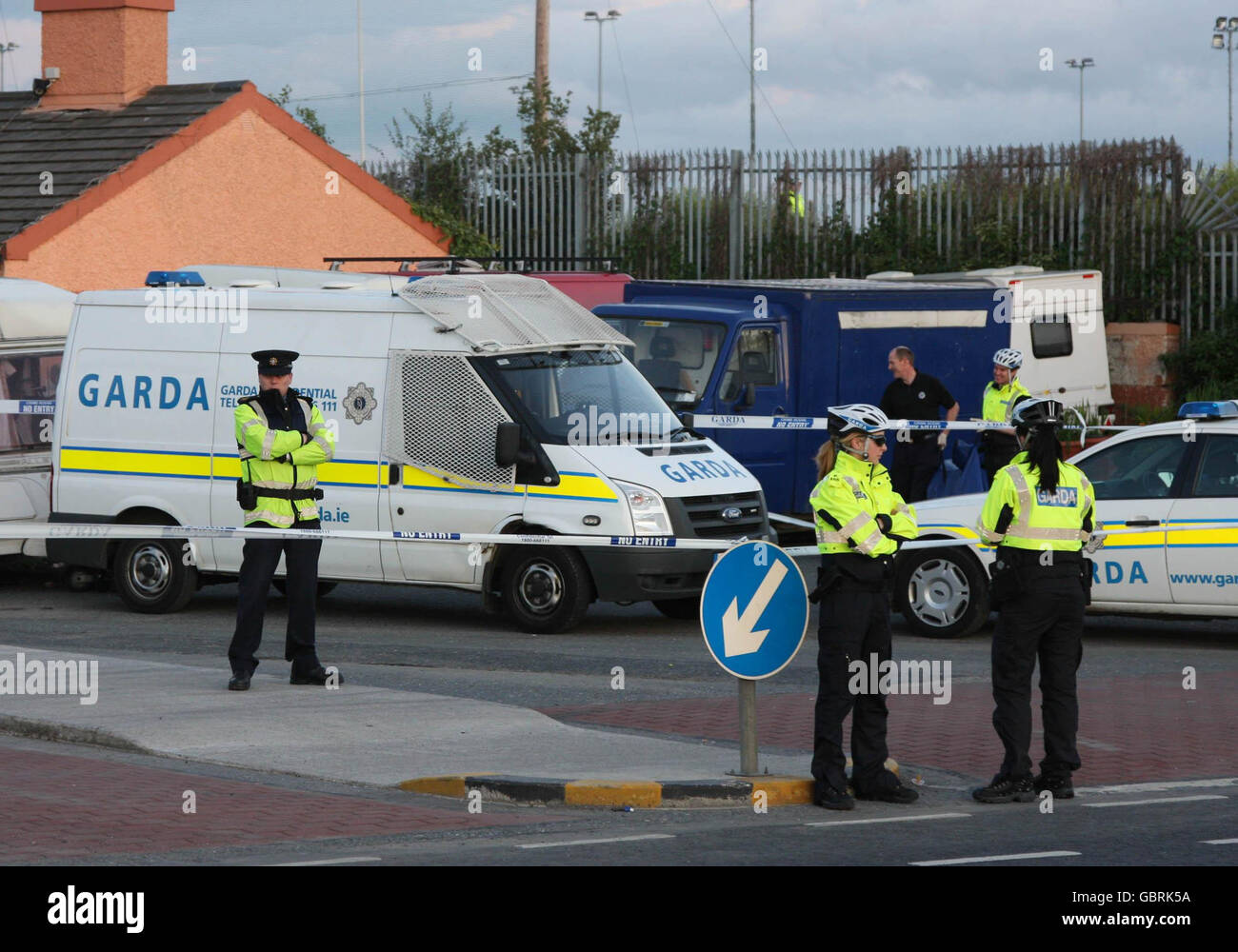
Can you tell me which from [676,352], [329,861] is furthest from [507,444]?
[329,861]

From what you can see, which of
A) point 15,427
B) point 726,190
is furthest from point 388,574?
point 726,190

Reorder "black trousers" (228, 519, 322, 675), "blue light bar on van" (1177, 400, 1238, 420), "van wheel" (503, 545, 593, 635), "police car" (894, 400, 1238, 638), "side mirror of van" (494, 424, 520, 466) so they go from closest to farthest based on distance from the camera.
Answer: "black trousers" (228, 519, 322, 675) → "police car" (894, 400, 1238, 638) → "blue light bar on van" (1177, 400, 1238, 420) → "side mirror of van" (494, 424, 520, 466) → "van wheel" (503, 545, 593, 635)

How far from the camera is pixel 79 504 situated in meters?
15.5

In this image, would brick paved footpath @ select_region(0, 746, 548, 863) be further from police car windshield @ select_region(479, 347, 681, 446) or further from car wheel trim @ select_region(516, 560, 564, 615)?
police car windshield @ select_region(479, 347, 681, 446)

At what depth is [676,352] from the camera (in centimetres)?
1842

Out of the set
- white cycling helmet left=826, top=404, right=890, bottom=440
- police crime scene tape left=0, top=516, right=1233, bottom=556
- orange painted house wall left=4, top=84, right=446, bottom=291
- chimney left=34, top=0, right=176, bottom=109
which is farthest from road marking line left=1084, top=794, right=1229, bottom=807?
chimney left=34, top=0, right=176, bottom=109

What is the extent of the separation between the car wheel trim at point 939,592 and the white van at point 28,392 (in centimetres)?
762

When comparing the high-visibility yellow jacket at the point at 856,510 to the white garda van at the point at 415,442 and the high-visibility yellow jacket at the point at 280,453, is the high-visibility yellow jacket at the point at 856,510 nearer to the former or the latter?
the high-visibility yellow jacket at the point at 280,453

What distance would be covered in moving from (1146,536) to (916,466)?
3.86 metres

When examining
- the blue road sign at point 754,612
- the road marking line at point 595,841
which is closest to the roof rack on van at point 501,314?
the blue road sign at point 754,612

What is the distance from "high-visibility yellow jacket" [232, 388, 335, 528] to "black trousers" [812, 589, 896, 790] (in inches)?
151

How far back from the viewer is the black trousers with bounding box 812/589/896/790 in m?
8.70

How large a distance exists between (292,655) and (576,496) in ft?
9.77

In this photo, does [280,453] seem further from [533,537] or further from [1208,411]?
[1208,411]
